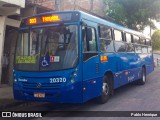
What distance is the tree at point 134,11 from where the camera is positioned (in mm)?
22406

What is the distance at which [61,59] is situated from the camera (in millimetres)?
7480

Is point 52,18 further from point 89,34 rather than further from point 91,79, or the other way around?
point 91,79

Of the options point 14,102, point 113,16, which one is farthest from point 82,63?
point 113,16

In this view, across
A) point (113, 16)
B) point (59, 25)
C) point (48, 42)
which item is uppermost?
point (113, 16)

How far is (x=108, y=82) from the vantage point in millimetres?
9508

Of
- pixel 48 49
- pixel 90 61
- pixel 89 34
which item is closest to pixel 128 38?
pixel 89 34

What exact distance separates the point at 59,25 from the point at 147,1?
54.7ft

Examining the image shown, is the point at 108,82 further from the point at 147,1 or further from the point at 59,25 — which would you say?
the point at 147,1

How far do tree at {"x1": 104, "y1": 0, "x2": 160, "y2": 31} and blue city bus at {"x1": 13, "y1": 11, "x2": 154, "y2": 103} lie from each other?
14.0 metres

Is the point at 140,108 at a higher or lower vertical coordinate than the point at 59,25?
lower

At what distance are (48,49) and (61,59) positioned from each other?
0.53 meters

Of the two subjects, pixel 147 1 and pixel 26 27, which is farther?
pixel 147 1

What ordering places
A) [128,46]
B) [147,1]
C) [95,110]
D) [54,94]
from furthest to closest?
[147,1] < [128,46] < [95,110] < [54,94]

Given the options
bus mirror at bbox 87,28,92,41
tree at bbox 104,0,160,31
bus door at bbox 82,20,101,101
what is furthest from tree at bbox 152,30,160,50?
bus mirror at bbox 87,28,92,41
